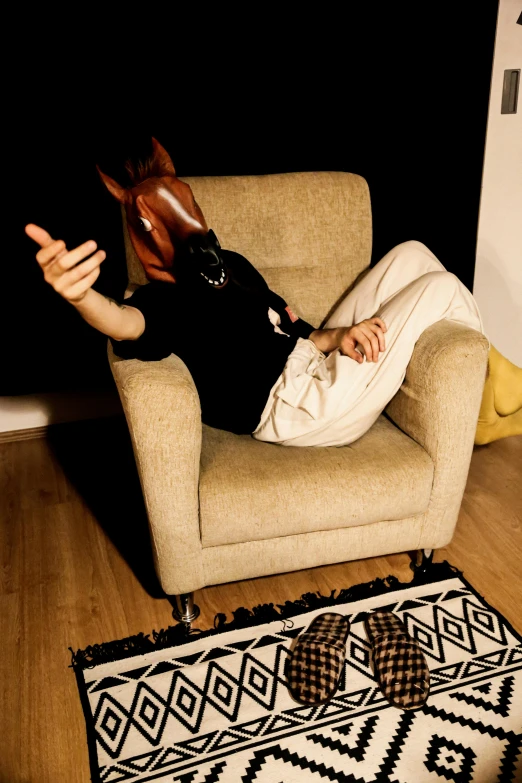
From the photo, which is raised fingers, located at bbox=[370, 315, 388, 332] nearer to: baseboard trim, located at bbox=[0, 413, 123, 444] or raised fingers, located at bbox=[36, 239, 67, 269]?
raised fingers, located at bbox=[36, 239, 67, 269]

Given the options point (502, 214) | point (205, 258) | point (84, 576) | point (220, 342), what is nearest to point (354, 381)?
point (220, 342)

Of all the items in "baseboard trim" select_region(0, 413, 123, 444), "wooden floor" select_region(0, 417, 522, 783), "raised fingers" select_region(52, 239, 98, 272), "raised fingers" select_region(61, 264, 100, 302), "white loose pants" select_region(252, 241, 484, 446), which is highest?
"raised fingers" select_region(52, 239, 98, 272)

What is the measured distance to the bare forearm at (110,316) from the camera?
1.23 meters

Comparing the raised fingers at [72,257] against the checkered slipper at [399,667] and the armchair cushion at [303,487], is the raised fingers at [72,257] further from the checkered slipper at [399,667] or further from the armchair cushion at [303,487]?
the checkered slipper at [399,667]

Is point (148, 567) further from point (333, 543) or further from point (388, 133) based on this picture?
point (388, 133)

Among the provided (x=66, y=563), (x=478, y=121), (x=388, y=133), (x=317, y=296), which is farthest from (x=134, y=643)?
(x=478, y=121)

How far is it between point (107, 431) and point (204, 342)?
3.90ft

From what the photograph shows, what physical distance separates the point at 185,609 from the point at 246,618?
0.50ft

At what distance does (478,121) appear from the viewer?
2.45m

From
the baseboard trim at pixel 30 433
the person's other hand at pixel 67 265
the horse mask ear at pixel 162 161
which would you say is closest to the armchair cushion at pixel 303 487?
the person's other hand at pixel 67 265

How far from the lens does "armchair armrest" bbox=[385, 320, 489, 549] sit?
1.46 meters

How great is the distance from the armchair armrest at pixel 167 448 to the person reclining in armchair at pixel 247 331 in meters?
0.09

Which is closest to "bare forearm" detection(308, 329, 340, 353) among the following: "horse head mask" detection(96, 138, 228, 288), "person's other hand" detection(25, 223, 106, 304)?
"horse head mask" detection(96, 138, 228, 288)

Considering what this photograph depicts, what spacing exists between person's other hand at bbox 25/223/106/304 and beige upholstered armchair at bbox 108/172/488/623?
269mm
